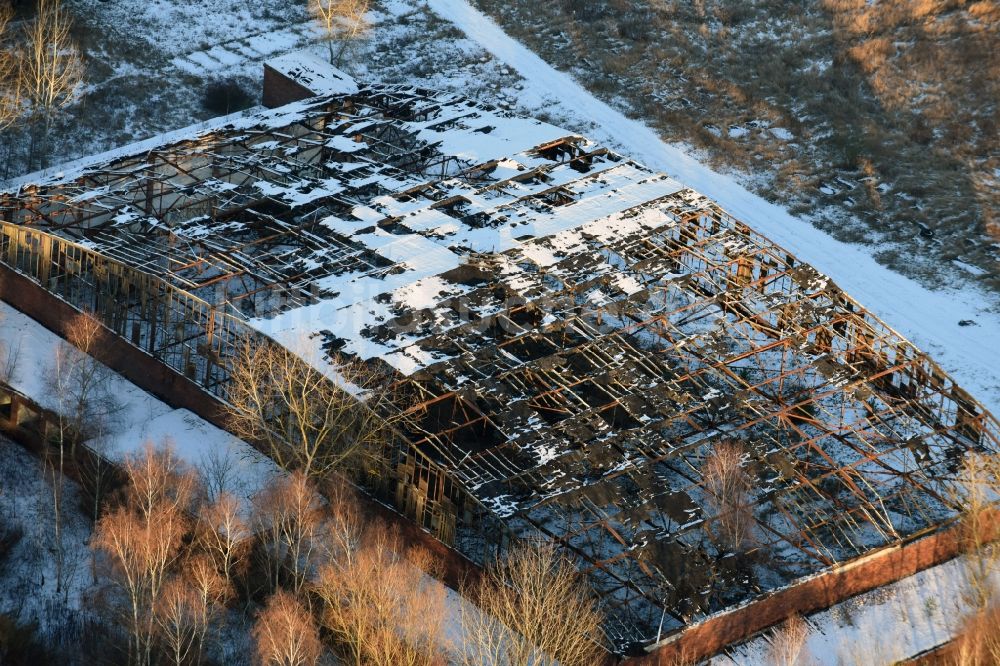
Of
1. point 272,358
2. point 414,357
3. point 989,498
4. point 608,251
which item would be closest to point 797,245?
point 608,251

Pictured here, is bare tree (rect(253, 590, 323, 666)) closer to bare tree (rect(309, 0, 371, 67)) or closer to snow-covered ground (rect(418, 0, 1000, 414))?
snow-covered ground (rect(418, 0, 1000, 414))

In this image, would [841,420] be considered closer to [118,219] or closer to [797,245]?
[797,245]

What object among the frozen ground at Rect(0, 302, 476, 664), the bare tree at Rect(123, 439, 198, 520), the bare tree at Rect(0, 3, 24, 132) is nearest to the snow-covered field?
the frozen ground at Rect(0, 302, 476, 664)

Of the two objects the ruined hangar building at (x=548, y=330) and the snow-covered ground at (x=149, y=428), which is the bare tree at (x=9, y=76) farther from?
the snow-covered ground at (x=149, y=428)

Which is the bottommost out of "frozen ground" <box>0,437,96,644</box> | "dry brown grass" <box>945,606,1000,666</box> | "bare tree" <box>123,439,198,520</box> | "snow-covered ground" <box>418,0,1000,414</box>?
"frozen ground" <box>0,437,96,644</box>

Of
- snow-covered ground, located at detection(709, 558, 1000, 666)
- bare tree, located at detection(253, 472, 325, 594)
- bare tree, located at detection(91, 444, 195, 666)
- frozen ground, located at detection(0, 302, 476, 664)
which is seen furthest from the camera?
frozen ground, located at detection(0, 302, 476, 664)

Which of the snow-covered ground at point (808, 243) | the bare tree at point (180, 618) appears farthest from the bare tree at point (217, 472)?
the snow-covered ground at point (808, 243)

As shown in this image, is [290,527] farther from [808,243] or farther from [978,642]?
[808,243]
